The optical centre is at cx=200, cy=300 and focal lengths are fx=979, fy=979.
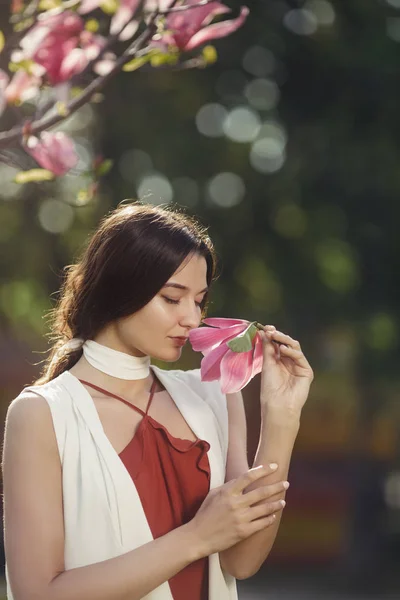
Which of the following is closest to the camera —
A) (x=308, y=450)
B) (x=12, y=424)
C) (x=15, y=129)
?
(x=12, y=424)

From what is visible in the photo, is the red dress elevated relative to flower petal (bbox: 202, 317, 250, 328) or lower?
lower

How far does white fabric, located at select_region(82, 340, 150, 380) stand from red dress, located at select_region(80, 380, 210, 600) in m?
0.05

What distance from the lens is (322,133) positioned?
27.0 ft

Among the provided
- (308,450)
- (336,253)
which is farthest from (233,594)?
(308,450)

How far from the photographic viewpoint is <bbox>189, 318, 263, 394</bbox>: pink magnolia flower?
2021 millimetres

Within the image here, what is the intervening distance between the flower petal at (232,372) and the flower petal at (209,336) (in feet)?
0.11

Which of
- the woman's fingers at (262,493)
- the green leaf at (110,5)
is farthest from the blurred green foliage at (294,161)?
the woman's fingers at (262,493)

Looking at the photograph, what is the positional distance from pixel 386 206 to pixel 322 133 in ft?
2.68

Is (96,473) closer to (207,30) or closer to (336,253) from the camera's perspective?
(207,30)

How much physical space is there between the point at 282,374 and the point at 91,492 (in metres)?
0.47

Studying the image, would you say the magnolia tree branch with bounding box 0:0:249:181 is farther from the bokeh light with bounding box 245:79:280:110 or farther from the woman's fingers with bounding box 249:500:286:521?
the bokeh light with bounding box 245:79:280:110

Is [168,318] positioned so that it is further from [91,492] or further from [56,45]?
[56,45]

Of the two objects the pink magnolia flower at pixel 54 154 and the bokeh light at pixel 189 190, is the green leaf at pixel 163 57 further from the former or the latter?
the bokeh light at pixel 189 190

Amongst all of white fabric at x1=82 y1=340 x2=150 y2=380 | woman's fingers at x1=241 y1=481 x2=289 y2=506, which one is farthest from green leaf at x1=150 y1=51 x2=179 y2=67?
woman's fingers at x1=241 y1=481 x2=289 y2=506
